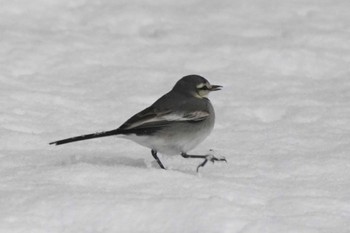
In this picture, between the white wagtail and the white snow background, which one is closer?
the white snow background

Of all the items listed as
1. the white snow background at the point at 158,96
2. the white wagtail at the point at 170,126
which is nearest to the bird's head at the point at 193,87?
the white wagtail at the point at 170,126

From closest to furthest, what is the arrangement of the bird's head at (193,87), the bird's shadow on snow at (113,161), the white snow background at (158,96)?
1. the white snow background at (158,96)
2. the bird's shadow on snow at (113,161)
3. the bird's head at (193,87)

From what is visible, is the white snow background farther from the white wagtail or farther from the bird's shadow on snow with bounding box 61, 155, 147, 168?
the white wagtail

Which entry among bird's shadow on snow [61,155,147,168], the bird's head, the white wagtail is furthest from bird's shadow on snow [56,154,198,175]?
the bird's head

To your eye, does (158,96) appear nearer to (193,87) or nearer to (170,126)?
(193,87)

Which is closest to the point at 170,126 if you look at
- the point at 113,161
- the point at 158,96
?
the point at 113,161

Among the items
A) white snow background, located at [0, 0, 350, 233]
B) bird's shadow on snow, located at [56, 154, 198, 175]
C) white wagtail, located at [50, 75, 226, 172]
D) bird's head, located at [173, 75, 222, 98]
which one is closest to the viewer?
white snow background, located at [0, 0, 350, 233]

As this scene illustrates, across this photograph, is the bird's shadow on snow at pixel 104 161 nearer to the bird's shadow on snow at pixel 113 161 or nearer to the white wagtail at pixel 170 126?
the bird's shadow on snow at pixel 113 161
